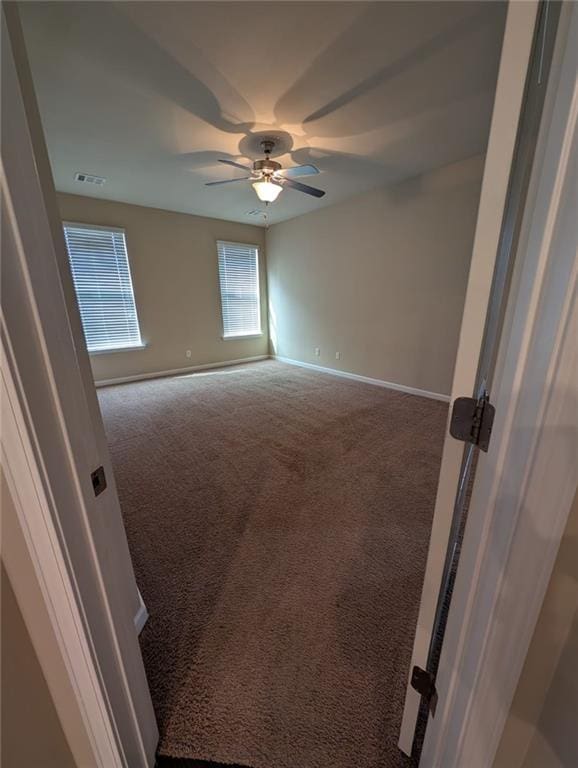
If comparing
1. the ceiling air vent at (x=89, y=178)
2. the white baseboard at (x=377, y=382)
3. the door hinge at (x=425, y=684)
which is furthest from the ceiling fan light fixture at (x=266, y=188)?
the door hinge at (x=425, y=684)

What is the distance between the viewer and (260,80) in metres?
1.96

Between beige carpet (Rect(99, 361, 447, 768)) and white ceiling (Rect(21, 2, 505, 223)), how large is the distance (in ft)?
8.73

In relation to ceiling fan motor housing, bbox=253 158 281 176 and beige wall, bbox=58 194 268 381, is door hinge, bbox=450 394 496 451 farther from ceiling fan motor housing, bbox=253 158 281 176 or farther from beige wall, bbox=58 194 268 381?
beige wall, bbox=58 194 268 381

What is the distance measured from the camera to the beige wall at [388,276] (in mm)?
3477

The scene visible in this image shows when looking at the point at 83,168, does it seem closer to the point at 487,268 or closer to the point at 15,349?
the point at 15,349

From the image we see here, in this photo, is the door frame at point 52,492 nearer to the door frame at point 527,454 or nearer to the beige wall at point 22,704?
the beige wall at point 22,704

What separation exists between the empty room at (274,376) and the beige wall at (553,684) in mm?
195

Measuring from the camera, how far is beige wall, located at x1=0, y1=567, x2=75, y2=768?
52cm

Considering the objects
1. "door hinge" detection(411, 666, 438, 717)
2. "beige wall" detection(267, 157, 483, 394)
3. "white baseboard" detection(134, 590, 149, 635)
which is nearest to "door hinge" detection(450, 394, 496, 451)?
"door hinge" detection(411, 666, 438, 717)

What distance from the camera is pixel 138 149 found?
2812mm

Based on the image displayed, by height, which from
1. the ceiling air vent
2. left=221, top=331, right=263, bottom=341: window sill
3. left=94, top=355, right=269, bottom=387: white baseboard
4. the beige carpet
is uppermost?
the ceiling air vent

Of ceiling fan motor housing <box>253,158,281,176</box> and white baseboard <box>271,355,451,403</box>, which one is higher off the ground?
ceiling fan motor housing <box>253,158,281,176</box>

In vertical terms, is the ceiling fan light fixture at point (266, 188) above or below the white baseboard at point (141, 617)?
above

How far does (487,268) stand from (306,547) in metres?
1.63
